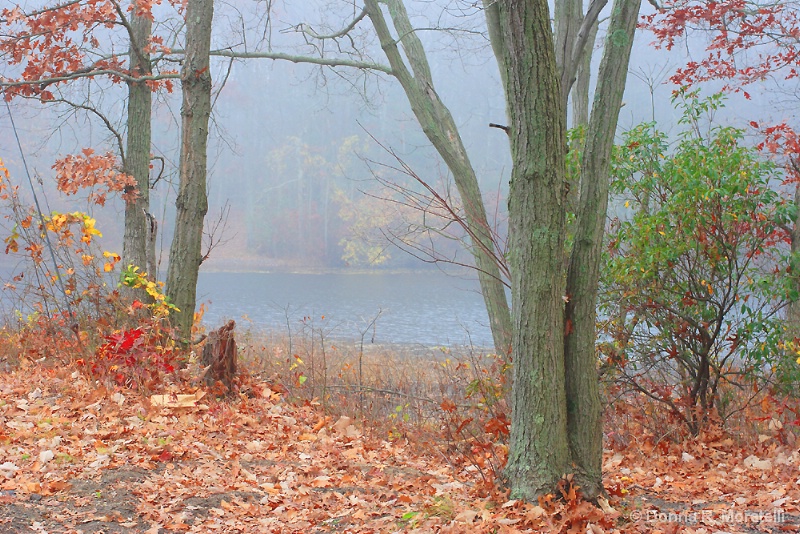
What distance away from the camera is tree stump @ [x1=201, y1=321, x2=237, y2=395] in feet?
22.0

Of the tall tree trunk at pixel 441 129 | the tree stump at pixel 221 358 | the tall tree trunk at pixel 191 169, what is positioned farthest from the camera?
the tall tree trunk at pixel 441 129

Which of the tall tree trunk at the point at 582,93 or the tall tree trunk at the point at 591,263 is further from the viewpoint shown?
the tall tree trunk at the point at 582,93

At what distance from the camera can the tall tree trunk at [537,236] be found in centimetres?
347

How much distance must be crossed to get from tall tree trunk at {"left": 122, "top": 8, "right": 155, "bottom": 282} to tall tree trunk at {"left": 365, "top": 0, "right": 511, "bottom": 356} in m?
Answer: 3.16

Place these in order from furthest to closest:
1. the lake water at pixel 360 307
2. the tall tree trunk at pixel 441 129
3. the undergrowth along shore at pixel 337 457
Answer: the lake water at pixel 360 307, the tall tree trunk at pixel 441 129, the undergrowth along shore at pixel 337 457

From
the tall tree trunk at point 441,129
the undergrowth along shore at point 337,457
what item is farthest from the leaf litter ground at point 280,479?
the tall tree trunk at point 441,129

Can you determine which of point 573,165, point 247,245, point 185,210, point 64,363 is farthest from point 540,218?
point 247,245

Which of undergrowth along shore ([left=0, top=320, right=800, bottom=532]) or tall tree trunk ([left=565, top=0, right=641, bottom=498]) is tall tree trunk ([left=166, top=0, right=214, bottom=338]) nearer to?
undergrowth along shore ([left=0, top=320, right=800, bottom=532])

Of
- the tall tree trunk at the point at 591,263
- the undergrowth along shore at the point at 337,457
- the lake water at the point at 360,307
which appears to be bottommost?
the lake water at the point at 360,307

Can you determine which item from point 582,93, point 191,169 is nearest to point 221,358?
point 191,169

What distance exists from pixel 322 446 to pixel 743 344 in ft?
11.9

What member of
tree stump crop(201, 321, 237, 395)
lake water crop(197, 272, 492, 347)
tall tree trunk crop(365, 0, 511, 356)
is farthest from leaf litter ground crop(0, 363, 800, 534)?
lake water crop(197, 272, 492, 347)

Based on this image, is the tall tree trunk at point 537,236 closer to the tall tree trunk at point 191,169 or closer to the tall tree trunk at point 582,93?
the tall tree trunk at point 191,169

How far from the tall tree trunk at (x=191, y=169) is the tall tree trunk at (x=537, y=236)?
4.50 metres
